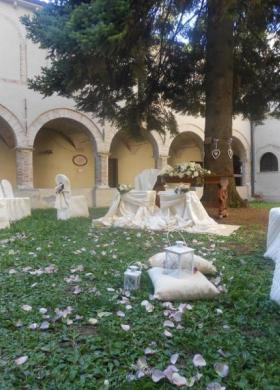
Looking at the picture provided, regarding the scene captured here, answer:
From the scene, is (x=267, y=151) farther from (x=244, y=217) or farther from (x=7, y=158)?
(x=244, y=217)

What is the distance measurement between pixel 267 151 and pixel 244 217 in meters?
13.4

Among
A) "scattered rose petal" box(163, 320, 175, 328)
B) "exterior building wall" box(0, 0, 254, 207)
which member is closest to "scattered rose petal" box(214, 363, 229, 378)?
"scattered rose petal" box(163, 320, 175, 328)

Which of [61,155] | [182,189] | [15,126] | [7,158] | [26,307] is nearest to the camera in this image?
[26,307]

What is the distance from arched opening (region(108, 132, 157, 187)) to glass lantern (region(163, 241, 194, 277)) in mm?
15373

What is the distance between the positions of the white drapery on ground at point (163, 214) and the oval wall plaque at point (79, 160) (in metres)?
9.93

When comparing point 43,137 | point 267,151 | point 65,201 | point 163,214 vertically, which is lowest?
point 163,214

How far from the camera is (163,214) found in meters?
7.50

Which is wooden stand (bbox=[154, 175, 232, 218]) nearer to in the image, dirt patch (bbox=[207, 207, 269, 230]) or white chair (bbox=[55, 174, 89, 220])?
dirt patch (bbox=[207, 207, 269, 230])

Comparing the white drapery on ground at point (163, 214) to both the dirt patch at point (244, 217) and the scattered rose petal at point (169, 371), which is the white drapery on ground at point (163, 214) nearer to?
the dirt patch at point (244, 217)

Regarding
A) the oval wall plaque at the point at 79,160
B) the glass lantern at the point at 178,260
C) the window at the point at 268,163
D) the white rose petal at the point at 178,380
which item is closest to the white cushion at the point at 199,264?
the glass lantern at the point at 178,260

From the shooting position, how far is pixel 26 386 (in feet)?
6.08

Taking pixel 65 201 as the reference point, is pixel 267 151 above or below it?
above

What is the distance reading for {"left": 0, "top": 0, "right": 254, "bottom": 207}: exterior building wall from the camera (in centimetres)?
1327

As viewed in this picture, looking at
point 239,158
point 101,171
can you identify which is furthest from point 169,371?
point 239,158
